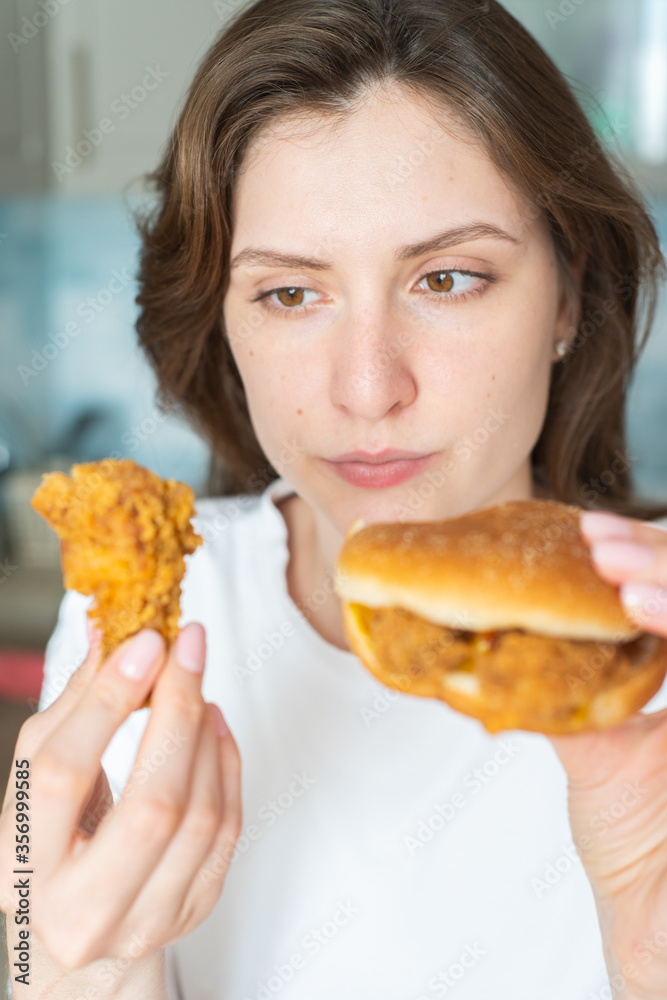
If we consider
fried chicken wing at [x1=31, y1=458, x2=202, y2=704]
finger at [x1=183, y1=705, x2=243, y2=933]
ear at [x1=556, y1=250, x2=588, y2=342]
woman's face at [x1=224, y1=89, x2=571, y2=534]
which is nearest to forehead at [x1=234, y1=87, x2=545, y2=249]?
woman's face at [x1=224, y1=89, x2=571, y2=534]

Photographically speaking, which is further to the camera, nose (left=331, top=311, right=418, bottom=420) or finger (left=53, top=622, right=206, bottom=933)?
nose (left=331, top=311, right=418, bottom=420)

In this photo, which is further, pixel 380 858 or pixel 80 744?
pixel 380 858

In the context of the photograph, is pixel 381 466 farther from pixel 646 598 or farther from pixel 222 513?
pixel 222 513

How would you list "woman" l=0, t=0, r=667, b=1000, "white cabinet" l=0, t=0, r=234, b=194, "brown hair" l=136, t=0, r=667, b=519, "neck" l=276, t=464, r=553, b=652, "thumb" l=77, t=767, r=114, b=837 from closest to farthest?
"woman" l=0, t=0, r=667, b=1000 → "thumb" l=77, t=767, r=114, b=837 → "brown hair" l=136, t=0, r=667, b=519 → "neck" l=276, t=464, r=553, b=652 → "white cabinet" l=0, t=0, r=234, b=194

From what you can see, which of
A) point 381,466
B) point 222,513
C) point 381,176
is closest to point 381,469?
point 381,466

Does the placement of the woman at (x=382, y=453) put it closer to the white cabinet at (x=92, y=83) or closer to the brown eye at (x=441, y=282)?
the brown eye at (x=441, y=282)

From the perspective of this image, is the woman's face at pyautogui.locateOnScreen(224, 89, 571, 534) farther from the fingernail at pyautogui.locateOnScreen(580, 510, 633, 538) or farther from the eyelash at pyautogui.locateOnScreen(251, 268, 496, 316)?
the fingernail at pyautogui.locateOnScreen(580, 510, 633, 538)
